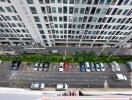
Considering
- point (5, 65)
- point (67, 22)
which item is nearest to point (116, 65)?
point (67, 22)

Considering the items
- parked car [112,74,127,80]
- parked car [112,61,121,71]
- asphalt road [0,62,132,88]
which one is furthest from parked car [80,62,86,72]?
parked car [112,61,121,71]

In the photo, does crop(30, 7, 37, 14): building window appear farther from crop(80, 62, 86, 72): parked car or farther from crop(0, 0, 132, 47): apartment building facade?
crop(80, 62, 86, 72): parked car

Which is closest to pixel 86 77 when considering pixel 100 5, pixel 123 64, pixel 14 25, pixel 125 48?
pixel 123 64

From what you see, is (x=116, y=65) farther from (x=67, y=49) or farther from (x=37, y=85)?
(x=37, y=85)

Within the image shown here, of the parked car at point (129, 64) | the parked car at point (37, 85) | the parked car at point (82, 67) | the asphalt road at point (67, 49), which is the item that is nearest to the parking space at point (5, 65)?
the asphalt road at point (67, 49)

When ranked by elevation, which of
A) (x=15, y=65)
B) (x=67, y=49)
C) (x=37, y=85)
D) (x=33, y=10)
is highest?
(x=33, y=10)

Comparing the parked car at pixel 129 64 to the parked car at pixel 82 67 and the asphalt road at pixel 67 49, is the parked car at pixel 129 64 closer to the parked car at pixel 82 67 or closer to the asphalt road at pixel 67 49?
the asphalt road at pixel 67 49

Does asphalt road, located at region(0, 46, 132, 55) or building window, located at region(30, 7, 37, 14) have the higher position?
building window, located at region(30, 7, 37, 14)
